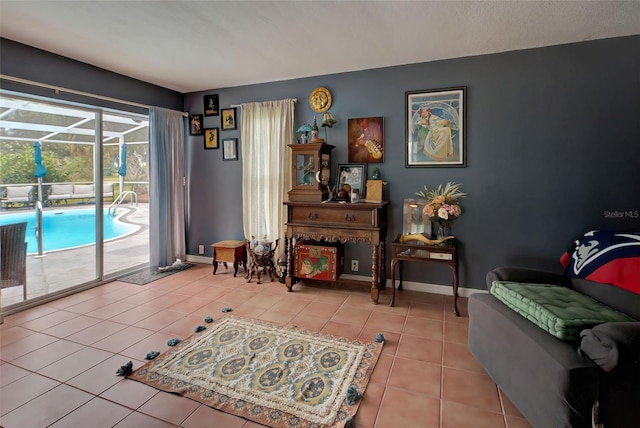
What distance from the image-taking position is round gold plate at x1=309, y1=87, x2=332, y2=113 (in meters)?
3.68

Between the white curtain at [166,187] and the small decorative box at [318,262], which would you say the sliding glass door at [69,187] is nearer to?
the white curtain at [166,187]

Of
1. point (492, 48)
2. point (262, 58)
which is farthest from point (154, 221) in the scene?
point (492, 48)

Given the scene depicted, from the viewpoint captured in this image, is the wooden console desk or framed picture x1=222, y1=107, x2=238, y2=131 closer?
the wooden console desk

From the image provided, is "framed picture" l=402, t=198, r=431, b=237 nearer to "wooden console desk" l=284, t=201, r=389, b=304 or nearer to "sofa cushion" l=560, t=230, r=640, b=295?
"wooden console desk" l=284, t=201, r=389, b=304

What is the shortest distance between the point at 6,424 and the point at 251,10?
2847 mm

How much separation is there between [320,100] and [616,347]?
328 centimetres

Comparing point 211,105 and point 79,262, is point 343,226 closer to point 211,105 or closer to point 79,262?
point 211,105

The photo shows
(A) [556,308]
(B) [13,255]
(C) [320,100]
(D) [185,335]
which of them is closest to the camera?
(A) [556,308]

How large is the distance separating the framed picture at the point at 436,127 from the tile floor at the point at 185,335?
146cm

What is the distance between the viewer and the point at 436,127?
10.9 ft

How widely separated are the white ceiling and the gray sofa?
2081mm

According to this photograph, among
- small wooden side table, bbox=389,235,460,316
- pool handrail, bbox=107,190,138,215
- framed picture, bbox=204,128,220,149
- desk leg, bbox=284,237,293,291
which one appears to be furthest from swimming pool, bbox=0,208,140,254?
small wooden side table, bbox=389,235,460,316

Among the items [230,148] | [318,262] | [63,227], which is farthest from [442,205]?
[63,227]

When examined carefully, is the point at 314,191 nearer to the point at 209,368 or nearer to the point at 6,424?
the point at 209,368
